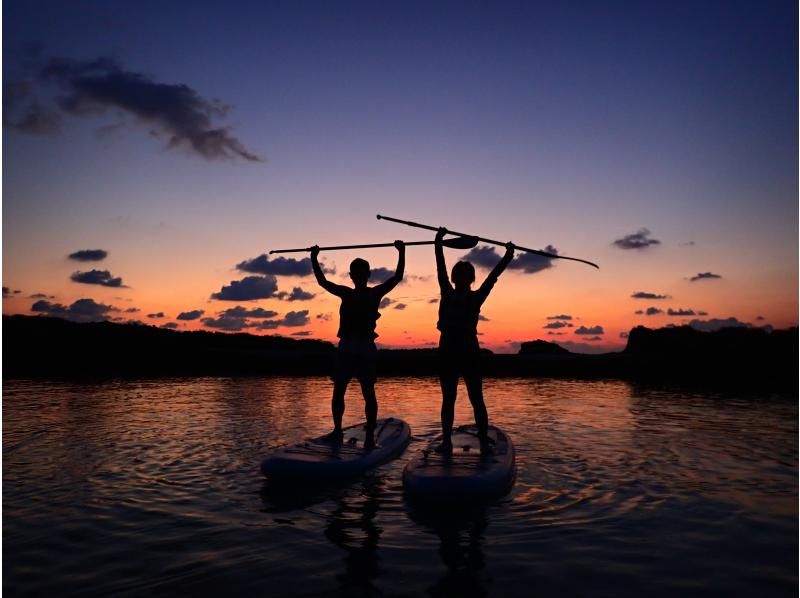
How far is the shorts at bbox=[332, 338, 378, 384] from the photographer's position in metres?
9.80

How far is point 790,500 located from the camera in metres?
7.81

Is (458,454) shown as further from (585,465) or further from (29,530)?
(29,530)

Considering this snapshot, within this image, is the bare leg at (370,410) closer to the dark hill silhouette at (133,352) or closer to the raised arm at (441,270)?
the raised arm at (441,270)

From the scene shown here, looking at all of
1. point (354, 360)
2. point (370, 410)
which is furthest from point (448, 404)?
point (354, 360)

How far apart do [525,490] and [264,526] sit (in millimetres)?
3768

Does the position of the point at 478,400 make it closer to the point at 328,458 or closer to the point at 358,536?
the point at 328,458

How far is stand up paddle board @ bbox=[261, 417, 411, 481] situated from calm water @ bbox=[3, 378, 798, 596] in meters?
0.25

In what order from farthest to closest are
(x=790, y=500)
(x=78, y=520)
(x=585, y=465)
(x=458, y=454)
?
(x=585, y=465), (x=458, y=454), (x=790, y=500), (x=78, y=520)

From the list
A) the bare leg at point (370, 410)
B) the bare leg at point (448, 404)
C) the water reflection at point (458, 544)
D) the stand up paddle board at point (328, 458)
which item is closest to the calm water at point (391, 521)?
the water reflection at point (458, 544)

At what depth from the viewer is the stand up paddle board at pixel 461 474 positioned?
283 inches

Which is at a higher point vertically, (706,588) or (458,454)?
(458,454)

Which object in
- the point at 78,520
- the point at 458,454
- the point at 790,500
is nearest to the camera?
the point at 78,520

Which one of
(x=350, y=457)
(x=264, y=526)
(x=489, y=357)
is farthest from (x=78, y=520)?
(x=489, y=357)

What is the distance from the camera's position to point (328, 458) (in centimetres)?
867
